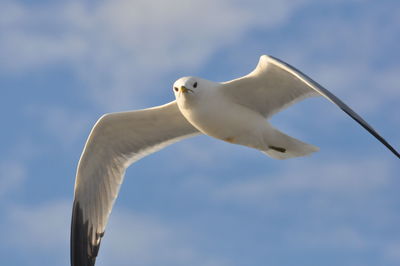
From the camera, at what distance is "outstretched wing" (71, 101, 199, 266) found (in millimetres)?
11664

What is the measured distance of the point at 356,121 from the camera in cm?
927

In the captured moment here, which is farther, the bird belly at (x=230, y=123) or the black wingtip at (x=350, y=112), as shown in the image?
the bird belly at (x=230, y=123)

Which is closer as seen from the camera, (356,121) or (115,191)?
(356,121)

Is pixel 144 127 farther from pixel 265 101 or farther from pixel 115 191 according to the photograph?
pixel 265 101

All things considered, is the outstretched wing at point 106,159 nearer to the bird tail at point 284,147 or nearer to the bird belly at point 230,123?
the bird belly at point 230,123

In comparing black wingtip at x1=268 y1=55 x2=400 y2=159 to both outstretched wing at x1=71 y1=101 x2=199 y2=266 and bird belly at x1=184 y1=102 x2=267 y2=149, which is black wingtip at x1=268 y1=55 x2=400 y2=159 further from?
outstretched wing at x1=71 y1=101 x2=199 y2=266

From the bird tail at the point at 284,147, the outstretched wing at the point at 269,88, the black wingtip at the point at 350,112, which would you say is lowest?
the black wingtip at the point at 350,112

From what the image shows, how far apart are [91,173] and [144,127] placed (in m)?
0.97

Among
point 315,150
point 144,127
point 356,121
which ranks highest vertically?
point 144,127

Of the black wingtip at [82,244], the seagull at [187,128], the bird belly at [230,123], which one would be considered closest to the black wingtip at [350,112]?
the seagull at [187,128]

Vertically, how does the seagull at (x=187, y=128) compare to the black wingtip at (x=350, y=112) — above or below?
above

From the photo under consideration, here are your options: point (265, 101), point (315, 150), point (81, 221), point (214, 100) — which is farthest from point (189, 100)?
point (81, 221)

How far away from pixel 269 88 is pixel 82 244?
3539 millimetres

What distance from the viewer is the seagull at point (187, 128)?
33.9ft
